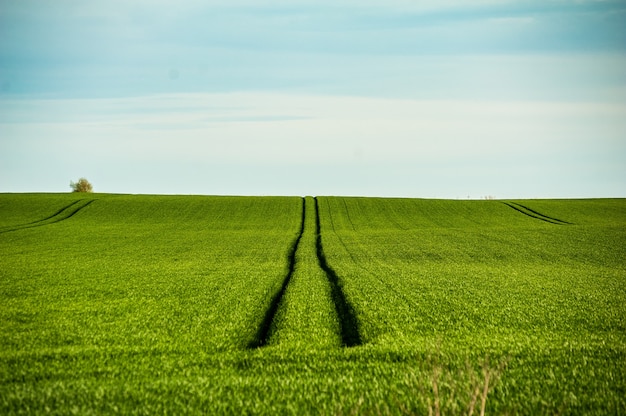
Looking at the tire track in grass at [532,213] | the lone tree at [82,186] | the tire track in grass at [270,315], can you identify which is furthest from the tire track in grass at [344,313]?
the lone tree at [82,186]

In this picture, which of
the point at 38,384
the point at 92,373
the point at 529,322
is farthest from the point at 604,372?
the point at 38,384

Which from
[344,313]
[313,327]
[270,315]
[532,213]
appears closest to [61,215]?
[270,315]

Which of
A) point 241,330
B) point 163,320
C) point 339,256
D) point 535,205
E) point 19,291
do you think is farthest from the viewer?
point 535,205

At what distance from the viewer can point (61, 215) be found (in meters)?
65.8

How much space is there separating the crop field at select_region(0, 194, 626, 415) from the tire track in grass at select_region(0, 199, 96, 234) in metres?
16.1

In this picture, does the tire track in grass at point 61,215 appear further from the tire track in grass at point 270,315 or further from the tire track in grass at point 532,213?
the tire track in grass at point 532,213

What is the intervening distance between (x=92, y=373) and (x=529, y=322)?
12.8 meters

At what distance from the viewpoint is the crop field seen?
358 inches

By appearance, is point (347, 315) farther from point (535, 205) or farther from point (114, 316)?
point (535, 205)

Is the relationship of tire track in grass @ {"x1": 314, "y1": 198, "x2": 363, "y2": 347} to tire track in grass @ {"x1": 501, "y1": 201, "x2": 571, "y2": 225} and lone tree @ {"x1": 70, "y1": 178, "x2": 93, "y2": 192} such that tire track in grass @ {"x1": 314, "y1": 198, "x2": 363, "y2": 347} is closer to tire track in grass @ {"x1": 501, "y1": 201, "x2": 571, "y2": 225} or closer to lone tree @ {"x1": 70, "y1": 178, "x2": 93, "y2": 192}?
tire track in grass @ {"x1": 501, "y1": 201, "x2": 571, "y2": 225}

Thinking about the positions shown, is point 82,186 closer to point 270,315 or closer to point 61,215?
point 61,215

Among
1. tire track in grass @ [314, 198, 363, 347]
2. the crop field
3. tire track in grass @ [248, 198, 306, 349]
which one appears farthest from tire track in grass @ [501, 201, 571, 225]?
tire track in grass @ [314, 198, 363, 347]

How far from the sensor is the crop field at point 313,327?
9.09 metres

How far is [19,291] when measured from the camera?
20.6 metres
